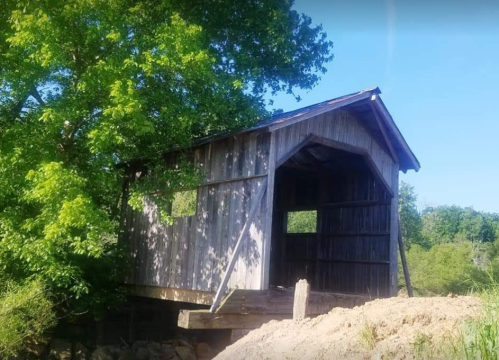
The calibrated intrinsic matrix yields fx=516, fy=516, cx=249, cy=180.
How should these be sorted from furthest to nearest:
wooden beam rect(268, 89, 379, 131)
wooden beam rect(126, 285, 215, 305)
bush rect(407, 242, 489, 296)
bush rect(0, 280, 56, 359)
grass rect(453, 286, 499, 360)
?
bush rect(407, 242, 489, 296) → wooden beam rect(126, 285, 215, 305) → wooden beam rect(268, 89, 379, 131) → bush rect(0, 280, 56, 359) → grass rect(453, 286, 499, 360)

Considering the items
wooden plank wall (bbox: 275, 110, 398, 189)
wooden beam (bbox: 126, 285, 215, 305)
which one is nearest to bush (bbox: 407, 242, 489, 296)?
wooden plank wall (bbox: 275, 110, 398, 189)

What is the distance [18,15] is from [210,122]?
5.10 metres

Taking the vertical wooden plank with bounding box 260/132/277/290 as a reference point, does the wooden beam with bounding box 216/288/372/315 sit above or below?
below

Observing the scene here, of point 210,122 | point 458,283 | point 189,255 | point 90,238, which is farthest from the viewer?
point 458,283

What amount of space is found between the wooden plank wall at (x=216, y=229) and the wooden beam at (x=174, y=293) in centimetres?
16

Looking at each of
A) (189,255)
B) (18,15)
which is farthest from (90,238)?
(18,15)

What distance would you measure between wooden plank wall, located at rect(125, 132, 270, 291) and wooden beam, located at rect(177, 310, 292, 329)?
0.67m

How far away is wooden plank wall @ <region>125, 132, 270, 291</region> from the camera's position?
10727 millimetres

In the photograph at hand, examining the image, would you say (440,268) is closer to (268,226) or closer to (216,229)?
(216,229)

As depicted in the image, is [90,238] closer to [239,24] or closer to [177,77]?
[177,77]

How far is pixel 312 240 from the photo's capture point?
15859mm

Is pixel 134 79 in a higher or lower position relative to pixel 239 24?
lower

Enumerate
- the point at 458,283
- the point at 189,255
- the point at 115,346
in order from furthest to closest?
1. the point at 458,283
2. the point at 115,346
3. the point at 189,255

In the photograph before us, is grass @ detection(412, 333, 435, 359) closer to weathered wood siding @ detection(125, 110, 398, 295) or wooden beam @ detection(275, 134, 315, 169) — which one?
weathered wood siding @ detection(125, 110, 398, 295)
